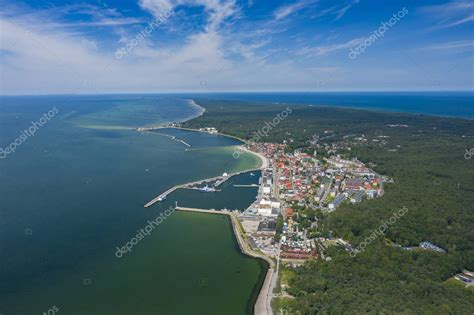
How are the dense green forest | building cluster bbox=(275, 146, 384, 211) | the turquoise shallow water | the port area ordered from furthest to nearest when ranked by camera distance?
1. building cluster bbox=(275, 146, 384, 211)
2. the port area
3. the turquoise shallow water
4. the dense green forest

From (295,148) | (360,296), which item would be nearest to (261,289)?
(360,296)

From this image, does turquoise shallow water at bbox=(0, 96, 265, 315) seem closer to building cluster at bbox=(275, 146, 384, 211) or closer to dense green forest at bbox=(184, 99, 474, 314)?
dense green forest at bbox=(184, 99, 474, 314)

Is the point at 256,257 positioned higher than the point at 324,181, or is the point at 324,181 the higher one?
the point at 324,181

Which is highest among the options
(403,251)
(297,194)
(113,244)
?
(403,251)

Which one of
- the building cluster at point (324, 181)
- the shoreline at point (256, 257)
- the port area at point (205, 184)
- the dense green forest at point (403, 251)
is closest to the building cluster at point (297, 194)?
the building cluster at point (324, 181)

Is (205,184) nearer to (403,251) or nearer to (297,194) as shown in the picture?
(297,194)

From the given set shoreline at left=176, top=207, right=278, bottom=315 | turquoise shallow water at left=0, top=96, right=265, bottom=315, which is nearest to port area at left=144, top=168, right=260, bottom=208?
turquoise shallow water at left=0, top=96, right=265, bottom=315

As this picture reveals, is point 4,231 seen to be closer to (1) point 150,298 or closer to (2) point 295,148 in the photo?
(1) point 150,298

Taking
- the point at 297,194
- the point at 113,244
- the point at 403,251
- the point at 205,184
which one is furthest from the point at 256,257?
the point at 205,184
